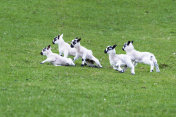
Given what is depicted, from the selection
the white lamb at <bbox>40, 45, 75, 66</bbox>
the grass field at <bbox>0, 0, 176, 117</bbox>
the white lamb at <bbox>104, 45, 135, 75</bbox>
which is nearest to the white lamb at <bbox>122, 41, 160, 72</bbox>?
the grass field at <bbox>0, 0, 176, 117</bbox>

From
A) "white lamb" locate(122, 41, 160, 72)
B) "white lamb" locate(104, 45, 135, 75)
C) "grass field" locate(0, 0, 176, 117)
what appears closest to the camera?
"grass field" locate(0, 0, 176, 117)

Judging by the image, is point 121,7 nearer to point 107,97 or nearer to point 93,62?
point 93,62

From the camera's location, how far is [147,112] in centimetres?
1164

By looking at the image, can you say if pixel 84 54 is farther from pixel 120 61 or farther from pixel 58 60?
pixel 120 61

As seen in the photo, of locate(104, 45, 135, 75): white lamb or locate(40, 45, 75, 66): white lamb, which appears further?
locate(40, 45, 75, 66): white lamb

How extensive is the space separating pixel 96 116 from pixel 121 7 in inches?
1151

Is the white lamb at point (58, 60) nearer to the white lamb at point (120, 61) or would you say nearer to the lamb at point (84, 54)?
the lamb at point (84, 54)

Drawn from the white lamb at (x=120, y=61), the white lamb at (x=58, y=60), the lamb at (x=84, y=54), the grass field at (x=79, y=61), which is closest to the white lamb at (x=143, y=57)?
the grass field at (x=79, y=61)

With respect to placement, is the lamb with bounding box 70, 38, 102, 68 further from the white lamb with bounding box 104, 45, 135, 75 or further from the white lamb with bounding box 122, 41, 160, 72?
the white lamb with bounding box 122, 41, 160, 72

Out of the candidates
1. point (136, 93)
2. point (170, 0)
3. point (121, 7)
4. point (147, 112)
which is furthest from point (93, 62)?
point (170, 0)

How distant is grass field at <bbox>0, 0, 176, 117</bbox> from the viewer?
39.2 feet

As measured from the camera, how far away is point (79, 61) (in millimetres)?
21438

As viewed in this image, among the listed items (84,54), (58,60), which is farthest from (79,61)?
(58,60)

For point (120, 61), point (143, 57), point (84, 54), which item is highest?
point (84, 54)
